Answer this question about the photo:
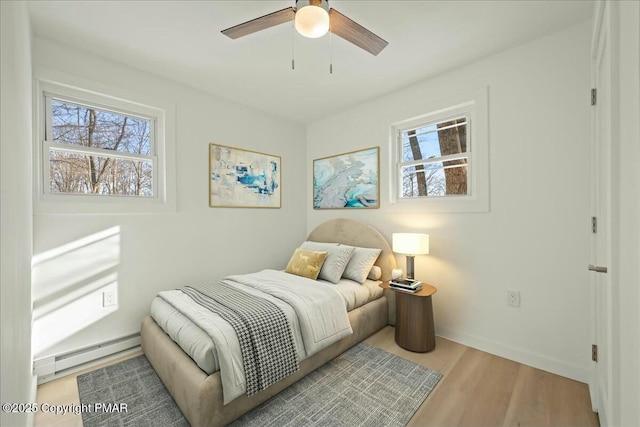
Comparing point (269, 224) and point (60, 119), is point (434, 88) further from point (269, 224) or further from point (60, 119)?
point (60, 119)

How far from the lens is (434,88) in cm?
270

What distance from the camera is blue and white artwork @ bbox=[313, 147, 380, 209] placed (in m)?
3.27

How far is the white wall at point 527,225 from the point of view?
1967 millimetres

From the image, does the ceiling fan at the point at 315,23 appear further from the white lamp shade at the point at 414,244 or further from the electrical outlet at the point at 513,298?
the electrical outlet at the point at 513,298

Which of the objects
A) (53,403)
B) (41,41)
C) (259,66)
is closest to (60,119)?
(41,41)

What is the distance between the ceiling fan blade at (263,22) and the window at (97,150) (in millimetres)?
1591

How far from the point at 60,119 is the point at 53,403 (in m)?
2.14

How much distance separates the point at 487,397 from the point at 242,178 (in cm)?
307

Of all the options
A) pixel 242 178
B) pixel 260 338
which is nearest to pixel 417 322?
pixel 260 338

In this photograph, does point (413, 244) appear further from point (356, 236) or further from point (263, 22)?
point (263, 22)

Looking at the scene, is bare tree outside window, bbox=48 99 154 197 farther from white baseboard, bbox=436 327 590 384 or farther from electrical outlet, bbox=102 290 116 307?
white baseboard, bbox=436 327 590 384

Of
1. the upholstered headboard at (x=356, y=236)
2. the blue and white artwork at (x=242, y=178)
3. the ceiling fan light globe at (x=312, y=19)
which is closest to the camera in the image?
the ceiling fan light globe at (x=312, y=19)

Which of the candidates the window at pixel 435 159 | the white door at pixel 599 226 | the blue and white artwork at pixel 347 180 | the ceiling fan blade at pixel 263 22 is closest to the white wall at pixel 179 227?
the blue and white artwork at pixel 347 180

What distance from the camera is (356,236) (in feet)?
10.7
